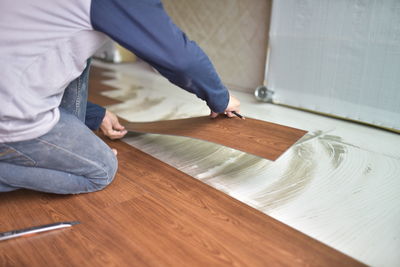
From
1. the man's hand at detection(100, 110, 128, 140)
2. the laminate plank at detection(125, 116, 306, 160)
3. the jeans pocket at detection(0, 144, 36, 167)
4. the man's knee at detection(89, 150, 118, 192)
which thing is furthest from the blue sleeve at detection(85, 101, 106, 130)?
the jeans pocket at detection(0, 144, 36, 167)

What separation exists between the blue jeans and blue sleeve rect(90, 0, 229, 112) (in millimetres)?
416

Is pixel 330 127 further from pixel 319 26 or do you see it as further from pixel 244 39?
pixel 244 39

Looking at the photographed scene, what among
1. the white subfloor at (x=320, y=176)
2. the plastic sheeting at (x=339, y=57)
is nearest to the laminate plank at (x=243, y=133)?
the white subfloor at (x=320, y=176)

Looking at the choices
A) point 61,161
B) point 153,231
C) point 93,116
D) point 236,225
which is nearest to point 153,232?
point 153,231

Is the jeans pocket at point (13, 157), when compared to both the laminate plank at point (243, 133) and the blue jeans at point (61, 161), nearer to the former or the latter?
the blue jeans at point (61, 161)

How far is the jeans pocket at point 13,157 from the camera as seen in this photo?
1124 millimetres

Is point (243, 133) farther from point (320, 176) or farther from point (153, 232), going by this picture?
point (153, 232)

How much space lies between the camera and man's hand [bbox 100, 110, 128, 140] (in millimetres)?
1793

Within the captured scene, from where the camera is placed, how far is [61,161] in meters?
1.23

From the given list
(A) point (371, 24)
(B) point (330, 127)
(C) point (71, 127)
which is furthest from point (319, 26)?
(C) point (71, 127)

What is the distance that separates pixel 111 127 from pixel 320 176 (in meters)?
1.15

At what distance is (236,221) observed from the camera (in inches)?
46.3

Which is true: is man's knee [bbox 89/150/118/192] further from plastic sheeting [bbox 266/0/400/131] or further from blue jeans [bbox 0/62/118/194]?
plastic sheeting [bbox 266/0/400/131]

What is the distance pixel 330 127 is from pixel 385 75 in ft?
1.48
